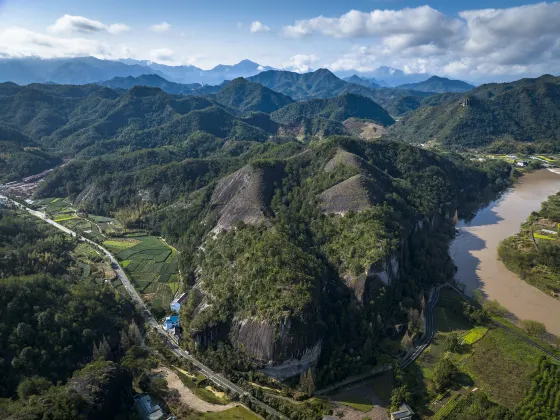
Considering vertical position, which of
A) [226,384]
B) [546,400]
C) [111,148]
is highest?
[111,148]

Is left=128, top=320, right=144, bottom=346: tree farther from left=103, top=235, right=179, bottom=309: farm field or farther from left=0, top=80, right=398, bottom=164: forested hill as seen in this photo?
left=0, top=80, right=398, bottom=164: forested hill

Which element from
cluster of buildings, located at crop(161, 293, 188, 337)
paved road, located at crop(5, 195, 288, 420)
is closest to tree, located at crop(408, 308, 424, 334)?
paved road, located at crop(5, 195, 288, 420)

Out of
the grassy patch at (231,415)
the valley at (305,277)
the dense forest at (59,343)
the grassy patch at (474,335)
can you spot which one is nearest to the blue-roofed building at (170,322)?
the valley at (305,277)

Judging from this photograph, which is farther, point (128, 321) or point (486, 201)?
point (486, 201)

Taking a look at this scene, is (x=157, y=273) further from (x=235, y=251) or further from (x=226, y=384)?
(x=226, y=384)

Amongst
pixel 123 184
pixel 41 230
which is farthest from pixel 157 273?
pixel 123 184

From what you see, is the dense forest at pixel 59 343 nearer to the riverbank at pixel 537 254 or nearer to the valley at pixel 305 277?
the valley at pixel 305 277
